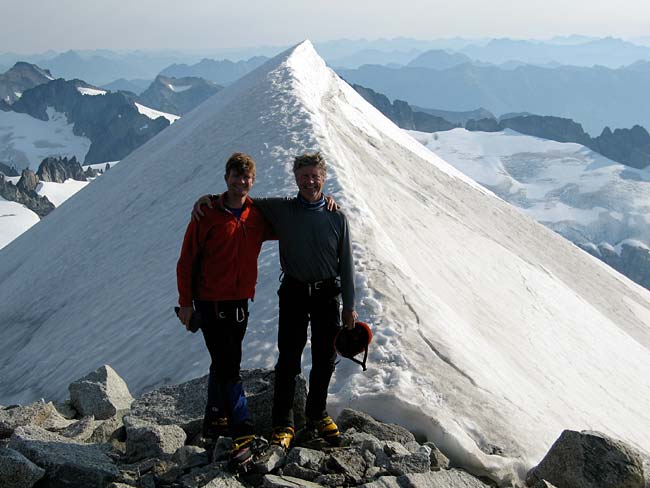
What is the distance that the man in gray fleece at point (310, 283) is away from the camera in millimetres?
Result: 5480

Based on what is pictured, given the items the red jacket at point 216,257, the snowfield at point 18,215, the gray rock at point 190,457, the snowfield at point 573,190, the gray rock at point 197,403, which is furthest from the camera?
the snowfield at point 573,190

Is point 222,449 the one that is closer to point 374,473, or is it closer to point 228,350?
point 228,350

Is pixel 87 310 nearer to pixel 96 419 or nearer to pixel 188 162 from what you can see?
pixel 96 419

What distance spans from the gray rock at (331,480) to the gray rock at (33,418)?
3.23 metres

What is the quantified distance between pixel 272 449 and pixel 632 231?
559 feet

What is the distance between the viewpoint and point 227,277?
5.34 metres

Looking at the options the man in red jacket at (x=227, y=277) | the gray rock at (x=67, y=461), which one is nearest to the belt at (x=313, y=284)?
the man in red jacket at (x=227, y=277)

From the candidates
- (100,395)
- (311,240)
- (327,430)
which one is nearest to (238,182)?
(311,240)

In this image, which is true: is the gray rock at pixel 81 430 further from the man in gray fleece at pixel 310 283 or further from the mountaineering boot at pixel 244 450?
the man in gray fleece at pixel 310 283

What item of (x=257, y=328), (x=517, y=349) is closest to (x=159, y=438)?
(x=257, y=328)

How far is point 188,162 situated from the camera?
19.2 meters

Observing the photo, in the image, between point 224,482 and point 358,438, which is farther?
point 358,438

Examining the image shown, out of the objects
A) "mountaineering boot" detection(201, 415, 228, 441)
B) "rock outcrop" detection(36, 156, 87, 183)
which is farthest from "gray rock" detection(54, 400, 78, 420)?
"rock outcrop" detection(36, 156, 87, 183)

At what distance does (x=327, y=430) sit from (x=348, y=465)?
1.99ft
